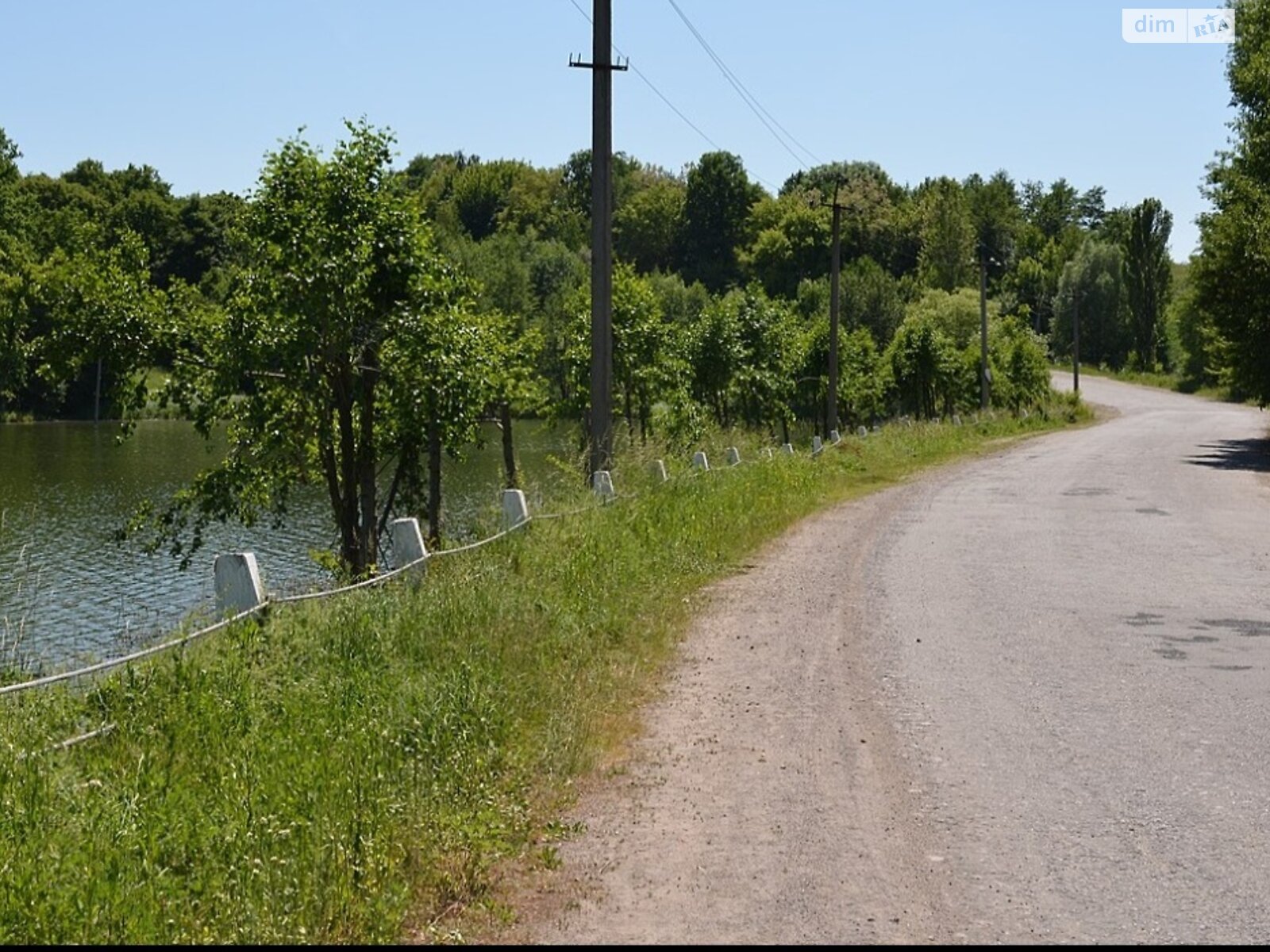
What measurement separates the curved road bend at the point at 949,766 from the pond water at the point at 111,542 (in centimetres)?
375

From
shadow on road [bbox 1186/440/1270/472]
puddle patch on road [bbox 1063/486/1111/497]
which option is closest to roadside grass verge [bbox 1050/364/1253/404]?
shadow on road [bbox 1186/440/1270/472]

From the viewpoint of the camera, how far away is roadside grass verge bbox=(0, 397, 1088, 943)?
16.0 ft

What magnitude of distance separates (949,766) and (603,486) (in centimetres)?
876

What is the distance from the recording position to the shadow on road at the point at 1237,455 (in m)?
31.1

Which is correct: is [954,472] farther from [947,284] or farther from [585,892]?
[947,284]

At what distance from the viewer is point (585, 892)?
5.48 metres

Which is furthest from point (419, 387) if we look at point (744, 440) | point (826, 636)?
point (744, 440)

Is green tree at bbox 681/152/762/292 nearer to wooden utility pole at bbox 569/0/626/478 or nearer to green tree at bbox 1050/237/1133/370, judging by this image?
green tree at bbox 1050/237/1133/370

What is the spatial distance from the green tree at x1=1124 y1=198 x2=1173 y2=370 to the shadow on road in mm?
64224

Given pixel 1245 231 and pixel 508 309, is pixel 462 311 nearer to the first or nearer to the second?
pixel 1245 231

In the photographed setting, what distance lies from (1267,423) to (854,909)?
165 feet

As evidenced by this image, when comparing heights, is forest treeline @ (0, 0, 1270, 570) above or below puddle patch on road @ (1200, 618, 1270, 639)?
above

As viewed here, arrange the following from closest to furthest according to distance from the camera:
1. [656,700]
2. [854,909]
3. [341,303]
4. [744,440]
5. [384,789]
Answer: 1. [854,909]
2. [384,789]
3. [656,700]
4. [341,303]
5. [744,440]

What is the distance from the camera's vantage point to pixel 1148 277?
4021 inches
